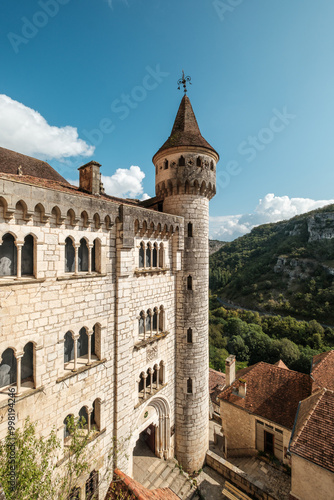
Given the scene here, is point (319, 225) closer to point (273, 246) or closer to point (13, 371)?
point (273, 246)

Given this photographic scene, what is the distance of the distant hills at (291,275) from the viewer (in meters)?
74.2

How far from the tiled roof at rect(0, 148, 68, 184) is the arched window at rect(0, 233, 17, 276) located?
791 cm

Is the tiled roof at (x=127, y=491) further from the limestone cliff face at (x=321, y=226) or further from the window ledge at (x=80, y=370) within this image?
the limestone cliff face at (x=321, y=226)

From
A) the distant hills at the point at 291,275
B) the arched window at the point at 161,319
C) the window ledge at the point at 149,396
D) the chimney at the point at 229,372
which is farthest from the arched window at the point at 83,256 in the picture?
the distant hills at the point at 291,275

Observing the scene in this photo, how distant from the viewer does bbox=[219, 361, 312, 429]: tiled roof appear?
15741mm

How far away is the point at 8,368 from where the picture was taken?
741 centimetres

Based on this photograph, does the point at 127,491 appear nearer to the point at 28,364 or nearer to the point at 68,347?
the point at 68,347

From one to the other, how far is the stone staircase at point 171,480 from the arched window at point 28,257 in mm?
13808

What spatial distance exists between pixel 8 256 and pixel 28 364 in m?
3.91

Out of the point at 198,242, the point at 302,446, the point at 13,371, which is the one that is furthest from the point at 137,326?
the point at 302,446

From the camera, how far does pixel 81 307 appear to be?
30.6ft

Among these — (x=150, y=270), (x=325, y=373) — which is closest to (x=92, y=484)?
(x=150, y=270)

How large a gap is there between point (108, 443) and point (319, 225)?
126908mm

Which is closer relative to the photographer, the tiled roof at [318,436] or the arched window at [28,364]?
the arched window at [28,364]
